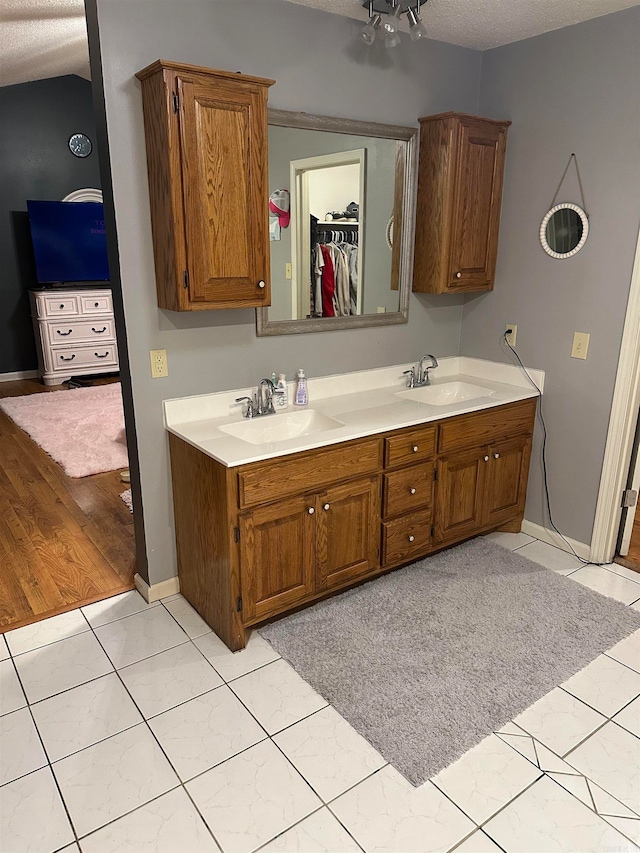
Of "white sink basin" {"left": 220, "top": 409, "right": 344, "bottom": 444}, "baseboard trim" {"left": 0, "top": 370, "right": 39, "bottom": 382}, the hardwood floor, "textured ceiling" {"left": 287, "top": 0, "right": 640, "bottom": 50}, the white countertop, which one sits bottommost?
the hardwood floor

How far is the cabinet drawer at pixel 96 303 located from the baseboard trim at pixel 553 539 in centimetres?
520

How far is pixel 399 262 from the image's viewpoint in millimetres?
3109

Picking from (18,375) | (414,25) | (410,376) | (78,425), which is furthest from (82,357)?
(414,25)

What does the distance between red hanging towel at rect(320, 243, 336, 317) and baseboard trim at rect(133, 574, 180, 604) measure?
1.42m

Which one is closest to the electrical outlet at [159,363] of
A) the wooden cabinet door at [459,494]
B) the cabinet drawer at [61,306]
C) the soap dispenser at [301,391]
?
the soap dispenser at [301,391]

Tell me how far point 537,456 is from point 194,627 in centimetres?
194

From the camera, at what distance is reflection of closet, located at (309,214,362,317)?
282 centimetres

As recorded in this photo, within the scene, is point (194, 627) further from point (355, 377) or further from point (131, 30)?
point (131, 30)

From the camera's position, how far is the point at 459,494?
9.75 ft

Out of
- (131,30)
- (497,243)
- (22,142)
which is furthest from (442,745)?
(22,142)

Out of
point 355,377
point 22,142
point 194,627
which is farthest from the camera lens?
point 22,142

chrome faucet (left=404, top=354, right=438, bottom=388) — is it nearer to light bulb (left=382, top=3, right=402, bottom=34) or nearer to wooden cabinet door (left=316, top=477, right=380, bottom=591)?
wooden cabinet door (left=316, top=477, right=380, bottom=591)

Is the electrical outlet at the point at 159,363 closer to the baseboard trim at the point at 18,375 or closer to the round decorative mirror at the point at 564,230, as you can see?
the round decorative mirror at the point at 564,230

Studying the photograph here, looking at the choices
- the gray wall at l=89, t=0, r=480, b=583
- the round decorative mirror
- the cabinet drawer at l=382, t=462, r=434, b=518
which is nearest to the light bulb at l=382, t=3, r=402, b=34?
the gray wall at l=89, t=0, r=480, b=583
